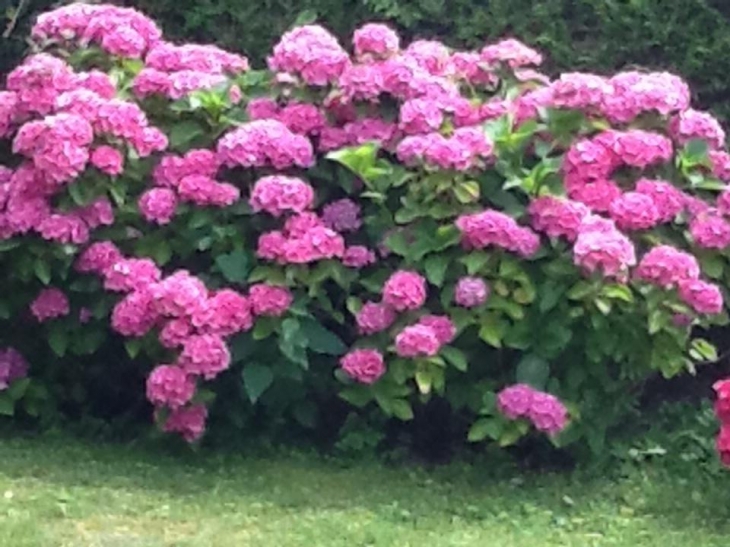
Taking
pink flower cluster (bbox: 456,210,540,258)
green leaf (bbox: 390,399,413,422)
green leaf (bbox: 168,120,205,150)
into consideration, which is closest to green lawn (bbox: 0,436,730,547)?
green leaf (bbox: 390,399,413,422)

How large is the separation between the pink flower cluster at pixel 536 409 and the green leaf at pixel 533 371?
0.16ft

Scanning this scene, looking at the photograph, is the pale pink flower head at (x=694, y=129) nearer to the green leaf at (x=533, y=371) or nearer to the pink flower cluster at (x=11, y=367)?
the green leaf at (x=533, y=371)

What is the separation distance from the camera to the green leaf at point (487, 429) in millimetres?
5613

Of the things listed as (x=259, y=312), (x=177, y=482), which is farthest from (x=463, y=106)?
(x=177, y=482)

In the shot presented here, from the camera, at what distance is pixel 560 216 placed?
5.61 meters

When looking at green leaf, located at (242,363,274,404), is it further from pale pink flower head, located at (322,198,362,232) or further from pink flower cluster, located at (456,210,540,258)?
pink flower cluster, located at (456,210,540,258)

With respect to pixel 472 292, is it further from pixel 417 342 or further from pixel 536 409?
pixel 536 409

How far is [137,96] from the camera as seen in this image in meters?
6.09

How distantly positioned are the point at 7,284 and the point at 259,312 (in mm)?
1067

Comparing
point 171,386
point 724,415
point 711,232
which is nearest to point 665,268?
point 711,232

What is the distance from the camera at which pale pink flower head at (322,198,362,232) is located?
19.5 ft

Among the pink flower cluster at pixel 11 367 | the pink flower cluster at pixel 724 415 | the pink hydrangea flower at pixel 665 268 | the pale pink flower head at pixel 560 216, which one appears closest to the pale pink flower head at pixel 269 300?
the pale pink flower head at pixel 560 216

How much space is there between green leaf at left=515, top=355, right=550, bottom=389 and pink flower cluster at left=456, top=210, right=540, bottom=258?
0.35 meters

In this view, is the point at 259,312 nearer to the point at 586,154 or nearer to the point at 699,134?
the point at 586,154
